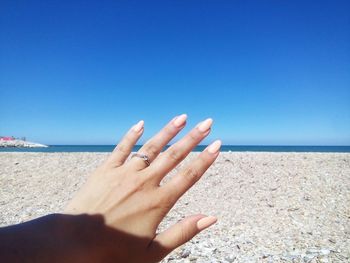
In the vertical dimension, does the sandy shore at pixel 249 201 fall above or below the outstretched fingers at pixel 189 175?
below

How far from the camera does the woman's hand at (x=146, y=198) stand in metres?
1.62

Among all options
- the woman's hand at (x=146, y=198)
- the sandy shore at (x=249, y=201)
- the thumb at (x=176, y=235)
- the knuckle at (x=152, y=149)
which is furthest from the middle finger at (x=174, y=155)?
the sandy shore at (x=249, y=201)

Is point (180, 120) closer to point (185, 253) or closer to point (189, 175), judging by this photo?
point (189, 175)

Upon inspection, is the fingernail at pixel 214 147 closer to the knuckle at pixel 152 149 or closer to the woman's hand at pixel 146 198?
the woman's hand at pixel 146 198

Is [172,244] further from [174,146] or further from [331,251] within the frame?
[331,251]

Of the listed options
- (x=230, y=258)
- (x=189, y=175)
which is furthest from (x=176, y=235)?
(x=230, y=258)

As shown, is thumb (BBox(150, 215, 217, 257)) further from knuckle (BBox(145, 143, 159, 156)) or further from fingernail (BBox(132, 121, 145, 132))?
fingernail (BBox(132, 121, 145, 132))

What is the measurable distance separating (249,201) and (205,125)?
6.96m

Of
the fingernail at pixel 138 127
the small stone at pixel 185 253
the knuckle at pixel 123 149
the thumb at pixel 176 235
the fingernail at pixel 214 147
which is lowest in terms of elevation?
the small stone at pixel 185 253

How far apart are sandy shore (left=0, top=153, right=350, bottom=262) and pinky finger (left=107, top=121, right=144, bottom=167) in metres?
3.15

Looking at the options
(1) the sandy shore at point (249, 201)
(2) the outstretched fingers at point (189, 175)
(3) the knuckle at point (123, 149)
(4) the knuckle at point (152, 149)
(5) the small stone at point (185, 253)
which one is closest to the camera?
(2) the outstretched fingers at point (189, 175)

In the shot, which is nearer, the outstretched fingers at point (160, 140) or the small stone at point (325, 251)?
the outstretched fingers at point (160, 140)

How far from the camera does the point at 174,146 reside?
184cm

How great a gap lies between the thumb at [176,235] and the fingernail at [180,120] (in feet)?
1.70
